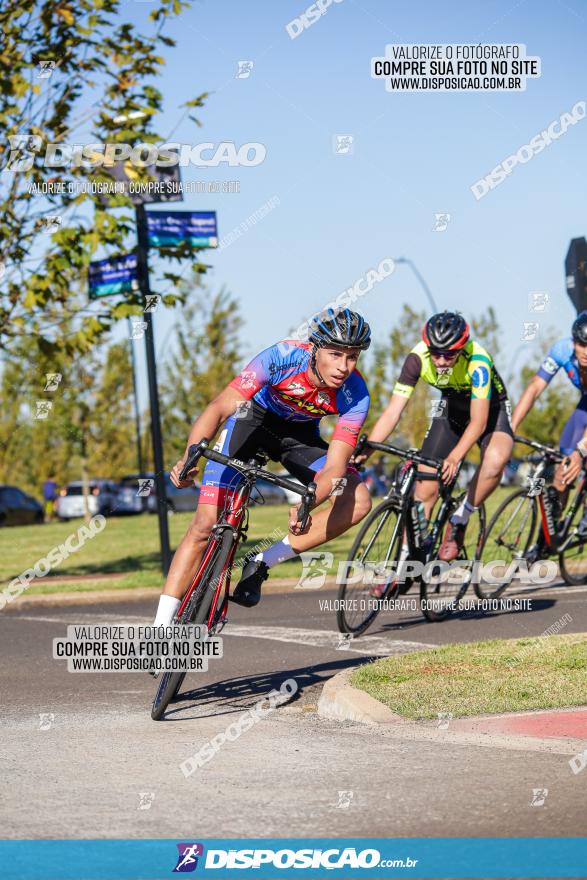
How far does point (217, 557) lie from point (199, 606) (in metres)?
0.29

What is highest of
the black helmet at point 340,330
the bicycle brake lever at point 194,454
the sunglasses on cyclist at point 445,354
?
the black helmet at point 340,330

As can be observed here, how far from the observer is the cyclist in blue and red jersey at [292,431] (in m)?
6.87

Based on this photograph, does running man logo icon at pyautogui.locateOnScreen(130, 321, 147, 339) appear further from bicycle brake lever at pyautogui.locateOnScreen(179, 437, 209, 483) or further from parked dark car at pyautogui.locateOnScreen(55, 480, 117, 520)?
parked dark car at pyautogui.locateOnScreen(55, 480, 117, 520)

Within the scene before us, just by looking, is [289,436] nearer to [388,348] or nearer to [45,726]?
[45,726]

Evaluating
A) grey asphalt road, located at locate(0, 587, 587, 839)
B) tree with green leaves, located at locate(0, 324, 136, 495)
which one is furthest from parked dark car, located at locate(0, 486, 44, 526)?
grey asphalt road, located at locate(0, 587, 587, 839)

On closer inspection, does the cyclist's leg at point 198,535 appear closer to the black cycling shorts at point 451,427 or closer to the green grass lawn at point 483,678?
the green grass lawn at point 483,678

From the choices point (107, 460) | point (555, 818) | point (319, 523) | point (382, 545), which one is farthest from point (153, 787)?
point (107, 460)

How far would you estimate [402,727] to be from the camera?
6.16 metres

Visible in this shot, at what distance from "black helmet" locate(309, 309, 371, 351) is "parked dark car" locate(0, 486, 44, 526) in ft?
126

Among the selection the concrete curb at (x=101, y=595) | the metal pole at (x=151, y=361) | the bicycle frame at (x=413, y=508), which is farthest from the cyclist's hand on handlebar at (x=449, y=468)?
the concrete curb at (x=101, y=595)

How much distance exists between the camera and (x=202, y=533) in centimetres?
688

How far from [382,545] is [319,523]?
7.33 feet

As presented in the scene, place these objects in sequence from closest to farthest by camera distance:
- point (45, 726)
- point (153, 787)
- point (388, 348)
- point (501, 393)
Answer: point (153, 787) → point (45, 726) → point (501, 393) → point (388, 348)

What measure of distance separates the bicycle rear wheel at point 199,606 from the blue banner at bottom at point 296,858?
2223 mm
